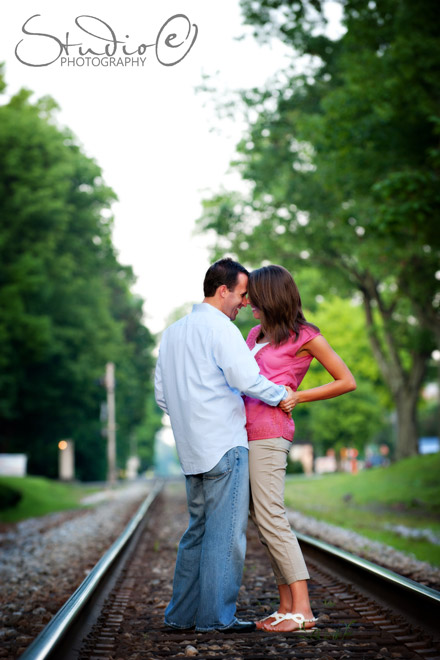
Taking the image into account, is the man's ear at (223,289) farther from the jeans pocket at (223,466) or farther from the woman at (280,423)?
the jeans pocket at (223,466)

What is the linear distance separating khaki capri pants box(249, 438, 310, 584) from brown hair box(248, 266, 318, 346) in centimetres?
59

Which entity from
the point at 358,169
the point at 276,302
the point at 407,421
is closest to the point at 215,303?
the point at 276,302

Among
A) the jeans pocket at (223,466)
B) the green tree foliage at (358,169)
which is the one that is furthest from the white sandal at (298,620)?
the green tree foliage at (358,169)

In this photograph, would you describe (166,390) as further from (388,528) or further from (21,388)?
(21,388)

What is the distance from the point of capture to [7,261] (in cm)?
2753

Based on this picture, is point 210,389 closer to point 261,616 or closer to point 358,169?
point 261,616

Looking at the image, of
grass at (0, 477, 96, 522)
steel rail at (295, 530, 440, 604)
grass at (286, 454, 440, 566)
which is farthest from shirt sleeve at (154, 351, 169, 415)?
grass at (0, 477, 96, 522)

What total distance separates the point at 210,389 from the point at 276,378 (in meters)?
0.40

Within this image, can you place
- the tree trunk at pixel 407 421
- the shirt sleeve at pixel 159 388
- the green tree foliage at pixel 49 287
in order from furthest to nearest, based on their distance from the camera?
the tree trunk at pixel 407 421 < the green tree foliage at pixel 49 287 < the shirt sleeve at pixel 159 388

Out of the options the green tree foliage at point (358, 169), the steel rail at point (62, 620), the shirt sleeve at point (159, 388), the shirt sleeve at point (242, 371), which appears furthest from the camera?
the green tree foliage at point (358, 169)

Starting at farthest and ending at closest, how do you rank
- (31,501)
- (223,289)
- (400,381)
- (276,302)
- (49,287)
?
(49,287) → (400,381) → (31,501) → (223,289) → (276,302)

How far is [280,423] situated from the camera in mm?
4074

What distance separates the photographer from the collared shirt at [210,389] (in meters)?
3.85

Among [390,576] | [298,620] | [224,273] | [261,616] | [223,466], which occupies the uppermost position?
[224,273]
